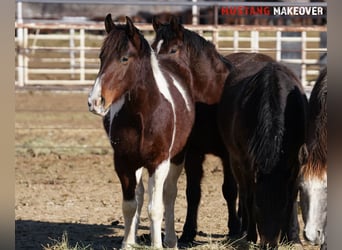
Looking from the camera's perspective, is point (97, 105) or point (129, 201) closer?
point (97, 105)

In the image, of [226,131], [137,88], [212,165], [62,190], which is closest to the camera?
[137,88]

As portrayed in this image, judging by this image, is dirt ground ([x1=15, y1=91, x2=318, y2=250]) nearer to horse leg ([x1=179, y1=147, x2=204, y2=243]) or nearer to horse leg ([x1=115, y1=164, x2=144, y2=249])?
horse leg ([x1=179, y1=147, x2=204, y2=243])

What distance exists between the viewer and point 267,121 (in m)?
4.27

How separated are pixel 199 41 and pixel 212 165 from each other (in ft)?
10.2

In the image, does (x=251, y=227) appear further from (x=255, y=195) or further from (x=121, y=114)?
(x=121, y=114)

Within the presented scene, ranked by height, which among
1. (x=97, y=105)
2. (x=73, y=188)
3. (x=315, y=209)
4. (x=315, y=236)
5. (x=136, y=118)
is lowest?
(x=73, y=188)

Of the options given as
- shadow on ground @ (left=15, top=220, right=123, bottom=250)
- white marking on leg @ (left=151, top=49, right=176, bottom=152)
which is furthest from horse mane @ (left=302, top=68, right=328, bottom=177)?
shadow on ground @ (left=15, top=220, right=123, bottom=250)

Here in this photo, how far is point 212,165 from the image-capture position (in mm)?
8508

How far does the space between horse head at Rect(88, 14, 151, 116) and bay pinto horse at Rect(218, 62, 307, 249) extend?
2.65ft

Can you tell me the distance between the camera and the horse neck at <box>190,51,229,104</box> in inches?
219

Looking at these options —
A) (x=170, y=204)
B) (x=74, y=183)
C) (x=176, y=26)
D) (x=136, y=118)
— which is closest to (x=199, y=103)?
(x=176, y=26)

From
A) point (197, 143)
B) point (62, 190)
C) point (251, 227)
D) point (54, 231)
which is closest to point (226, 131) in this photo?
point (197, 143)

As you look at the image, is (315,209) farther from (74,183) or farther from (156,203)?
(74,183)

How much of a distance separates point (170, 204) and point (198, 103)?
0.94 meters
